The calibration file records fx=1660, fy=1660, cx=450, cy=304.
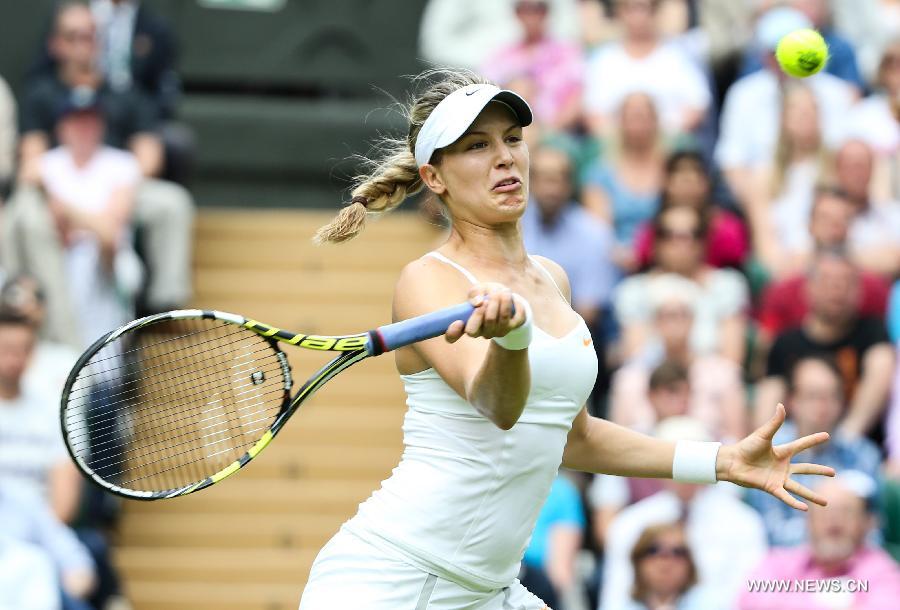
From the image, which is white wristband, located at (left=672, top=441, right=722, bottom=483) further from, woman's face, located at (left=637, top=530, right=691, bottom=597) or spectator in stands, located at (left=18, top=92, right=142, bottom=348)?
spectator in stands, located at (left=18, top=92, right=142, bottom=348)

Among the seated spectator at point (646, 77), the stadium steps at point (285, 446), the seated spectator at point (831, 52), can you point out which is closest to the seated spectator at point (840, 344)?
the seated spectator at point (646, 77)

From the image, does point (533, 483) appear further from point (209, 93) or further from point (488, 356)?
point (209, 93)

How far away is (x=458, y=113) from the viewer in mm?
4203

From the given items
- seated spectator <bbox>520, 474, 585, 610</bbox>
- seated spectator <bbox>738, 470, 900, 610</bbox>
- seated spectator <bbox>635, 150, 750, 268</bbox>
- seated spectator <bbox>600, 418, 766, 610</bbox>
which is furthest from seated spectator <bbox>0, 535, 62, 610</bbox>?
seated spectator <bbox>635, 150, 750, 268</bbox>

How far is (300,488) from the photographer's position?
890 cm

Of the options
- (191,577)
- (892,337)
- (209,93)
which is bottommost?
(191,577)

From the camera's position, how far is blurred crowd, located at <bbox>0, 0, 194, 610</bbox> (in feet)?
25.2

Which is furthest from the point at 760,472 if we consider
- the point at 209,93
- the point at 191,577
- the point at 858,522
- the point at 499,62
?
the point at 209,93

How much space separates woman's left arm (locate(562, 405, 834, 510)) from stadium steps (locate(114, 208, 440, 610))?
13.5ft

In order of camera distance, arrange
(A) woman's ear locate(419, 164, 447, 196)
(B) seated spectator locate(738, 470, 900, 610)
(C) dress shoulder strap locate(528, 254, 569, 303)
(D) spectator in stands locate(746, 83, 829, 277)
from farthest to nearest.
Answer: (D) spectator in stands locate(746, 83, 829, 277), (B) seated spectator locate(738, 470, 900, 610), (C) dress shoulder strap locate(528, 254, 569, 303), (A) woman's ear locate(419, 164, 447, 196)

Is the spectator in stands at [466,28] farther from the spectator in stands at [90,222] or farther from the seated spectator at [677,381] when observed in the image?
the seated spectator at [677,381]

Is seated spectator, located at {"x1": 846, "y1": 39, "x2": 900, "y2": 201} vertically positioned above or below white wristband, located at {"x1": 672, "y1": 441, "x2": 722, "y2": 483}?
above

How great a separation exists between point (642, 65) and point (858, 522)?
10.9ft

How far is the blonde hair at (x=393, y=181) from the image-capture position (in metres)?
4.44
